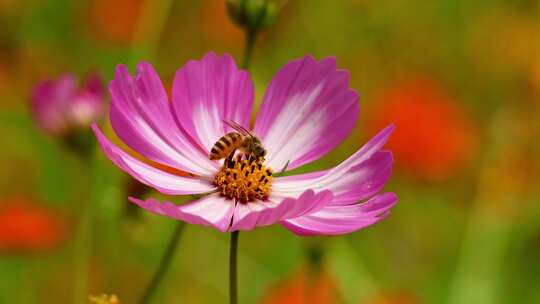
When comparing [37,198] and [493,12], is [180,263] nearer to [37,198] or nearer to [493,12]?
[37,198]

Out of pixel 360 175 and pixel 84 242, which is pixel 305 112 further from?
pixel 84 242

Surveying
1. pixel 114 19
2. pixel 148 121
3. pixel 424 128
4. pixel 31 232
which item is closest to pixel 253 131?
pixel 148 121

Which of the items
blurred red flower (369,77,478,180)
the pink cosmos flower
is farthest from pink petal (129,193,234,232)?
blurred red flower (369,77,478,180)

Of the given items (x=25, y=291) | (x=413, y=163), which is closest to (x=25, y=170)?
(x=25, y=291)

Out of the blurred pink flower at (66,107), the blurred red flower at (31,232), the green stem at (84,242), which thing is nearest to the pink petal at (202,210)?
the green stem at (84,242)

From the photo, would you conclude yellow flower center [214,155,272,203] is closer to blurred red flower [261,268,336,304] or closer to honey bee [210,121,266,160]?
honey bee [210,121,266,160]

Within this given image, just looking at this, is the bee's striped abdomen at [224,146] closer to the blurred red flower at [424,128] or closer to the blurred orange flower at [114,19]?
the blurred red flower at [424,128]
